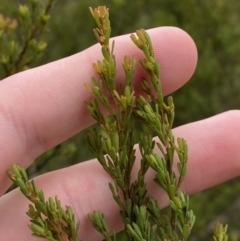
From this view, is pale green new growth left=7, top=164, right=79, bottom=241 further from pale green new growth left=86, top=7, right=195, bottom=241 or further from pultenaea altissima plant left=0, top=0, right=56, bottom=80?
pultenaea altissima plant left=0, top=0, right=56, bottom=80

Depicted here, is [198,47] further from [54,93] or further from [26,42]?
[54,93]

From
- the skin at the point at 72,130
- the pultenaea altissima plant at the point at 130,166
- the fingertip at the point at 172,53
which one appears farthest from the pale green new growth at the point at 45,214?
the fingertip at the point at 172,53

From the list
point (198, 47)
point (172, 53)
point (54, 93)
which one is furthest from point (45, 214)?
point (198, 47)

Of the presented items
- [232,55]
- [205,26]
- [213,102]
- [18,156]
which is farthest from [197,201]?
[18,156]

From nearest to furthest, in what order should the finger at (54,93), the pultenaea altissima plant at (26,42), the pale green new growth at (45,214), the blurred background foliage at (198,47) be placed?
the pale green new growth at (45,214)
the finger at (54,93)
the pultenaea altissima plant at (26,42)
the blurred background foliage at (198,47)

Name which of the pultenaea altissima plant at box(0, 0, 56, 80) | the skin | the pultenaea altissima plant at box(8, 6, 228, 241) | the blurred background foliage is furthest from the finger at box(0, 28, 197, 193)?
the blurred background foliage

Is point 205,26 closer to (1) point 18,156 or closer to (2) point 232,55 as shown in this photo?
(2) point 232,55

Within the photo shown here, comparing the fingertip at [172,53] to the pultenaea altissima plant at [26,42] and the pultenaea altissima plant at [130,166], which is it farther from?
the pultenaea altissima plant at [26,42]
